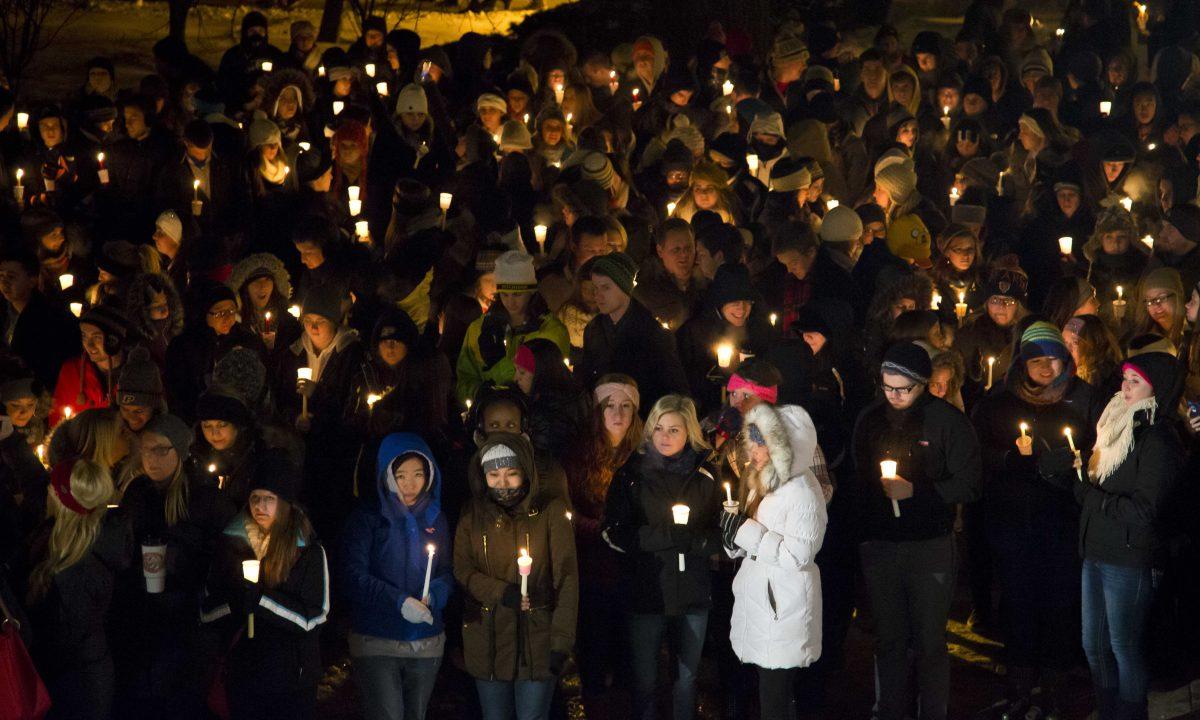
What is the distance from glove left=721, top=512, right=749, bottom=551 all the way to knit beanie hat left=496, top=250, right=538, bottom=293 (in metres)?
2.63

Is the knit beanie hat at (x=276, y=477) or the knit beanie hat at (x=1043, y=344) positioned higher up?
the knit beanie hat at (x=1043, y=344)

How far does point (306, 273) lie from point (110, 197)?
2.55 meters

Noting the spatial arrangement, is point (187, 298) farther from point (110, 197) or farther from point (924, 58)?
point (924, 58)

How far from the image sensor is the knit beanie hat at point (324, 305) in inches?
346

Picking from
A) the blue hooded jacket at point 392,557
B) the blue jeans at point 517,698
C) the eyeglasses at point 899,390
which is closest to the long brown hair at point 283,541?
the blue hooded jacket at point 392,557

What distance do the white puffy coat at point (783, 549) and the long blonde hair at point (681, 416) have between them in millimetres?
371

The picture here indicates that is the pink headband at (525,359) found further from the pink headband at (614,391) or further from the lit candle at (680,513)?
the lit candle at (680,513)

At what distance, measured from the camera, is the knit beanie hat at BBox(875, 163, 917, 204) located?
12320mm

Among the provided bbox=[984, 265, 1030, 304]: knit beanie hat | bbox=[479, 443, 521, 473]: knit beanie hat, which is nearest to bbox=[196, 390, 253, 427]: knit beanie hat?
bbox=[479, 443, 521, 473]: knit beanie hat

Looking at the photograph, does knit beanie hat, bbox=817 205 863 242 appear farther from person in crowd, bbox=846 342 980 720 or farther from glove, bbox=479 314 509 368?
person in crowd, bbox=846 342 980 720

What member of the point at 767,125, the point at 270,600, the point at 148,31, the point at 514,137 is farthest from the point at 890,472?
the point at 148,31

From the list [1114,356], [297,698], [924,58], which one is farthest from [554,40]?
[297,698]

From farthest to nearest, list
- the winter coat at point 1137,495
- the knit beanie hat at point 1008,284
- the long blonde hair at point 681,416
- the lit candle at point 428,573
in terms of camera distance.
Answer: the knit beanie hat at point 1008,284 → the long blonde hair at point 681,416 → the winter coat at point 1137,495 → the lit candle at point 428,573

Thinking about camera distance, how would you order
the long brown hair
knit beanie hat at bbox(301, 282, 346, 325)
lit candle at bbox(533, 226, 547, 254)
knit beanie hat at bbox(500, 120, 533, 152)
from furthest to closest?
1. knit beanie hat at bbox(500, 120, 533, 152)
2. lit candle at bbox(533, 226, 547, 254)
3. knit beanie hat at bbox(301, 282, 346, 325)
4. the long brown hair
